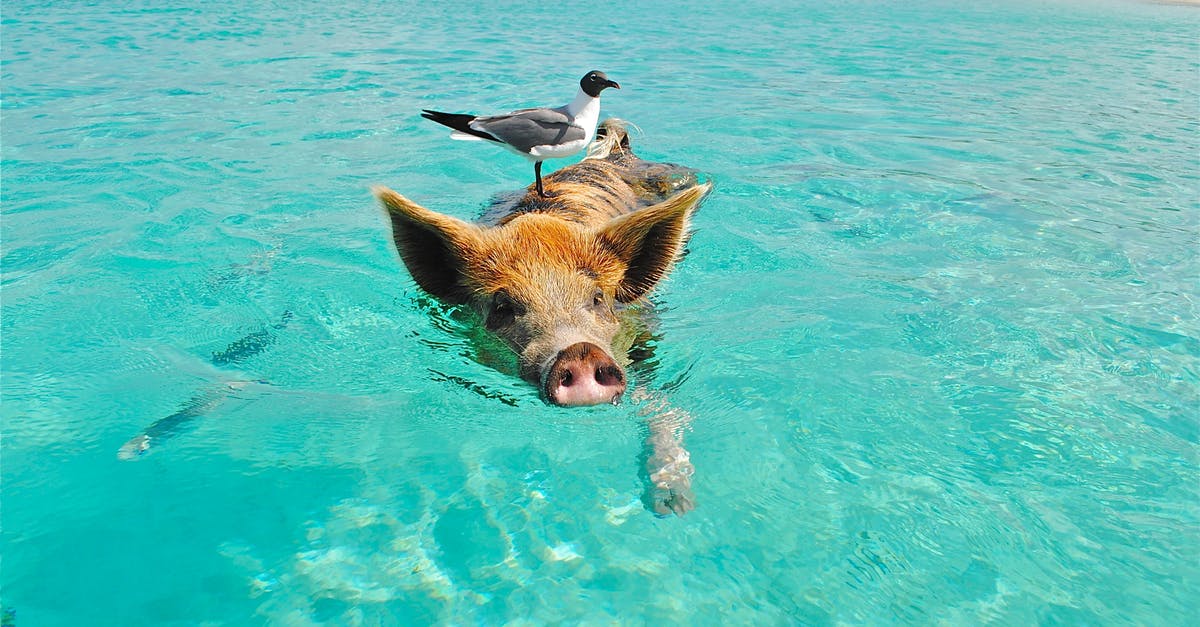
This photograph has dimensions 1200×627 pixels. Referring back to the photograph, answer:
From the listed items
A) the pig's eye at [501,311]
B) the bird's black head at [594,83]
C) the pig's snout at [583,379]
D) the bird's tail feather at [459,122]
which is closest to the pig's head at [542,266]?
the pig's eye at [501,311]

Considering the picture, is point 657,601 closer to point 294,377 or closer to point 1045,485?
point 1045,485

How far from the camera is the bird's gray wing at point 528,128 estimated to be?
5.53m

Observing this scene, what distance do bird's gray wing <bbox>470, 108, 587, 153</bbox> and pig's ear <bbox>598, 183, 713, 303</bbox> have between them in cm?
110

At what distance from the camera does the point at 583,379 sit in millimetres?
3514

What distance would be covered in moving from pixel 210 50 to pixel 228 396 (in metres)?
16.6

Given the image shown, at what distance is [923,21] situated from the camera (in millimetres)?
30062

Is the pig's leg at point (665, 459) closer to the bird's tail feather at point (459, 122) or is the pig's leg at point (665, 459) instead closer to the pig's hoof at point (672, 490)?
the pig's hoof at point (672, 490)

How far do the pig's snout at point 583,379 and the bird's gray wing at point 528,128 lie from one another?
2.39m

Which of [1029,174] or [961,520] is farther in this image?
[1029,174]

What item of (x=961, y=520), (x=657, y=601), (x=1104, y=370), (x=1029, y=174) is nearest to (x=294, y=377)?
(x=657, y=601)

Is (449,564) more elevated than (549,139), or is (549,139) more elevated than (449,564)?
(549,139)

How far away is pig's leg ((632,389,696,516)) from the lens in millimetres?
3861

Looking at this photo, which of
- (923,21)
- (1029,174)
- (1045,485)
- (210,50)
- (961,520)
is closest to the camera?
(961,520)

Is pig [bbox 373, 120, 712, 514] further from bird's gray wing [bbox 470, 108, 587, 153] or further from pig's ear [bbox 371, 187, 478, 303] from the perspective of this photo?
bird's gray wing [bbox 470, 108, 587, 153]
